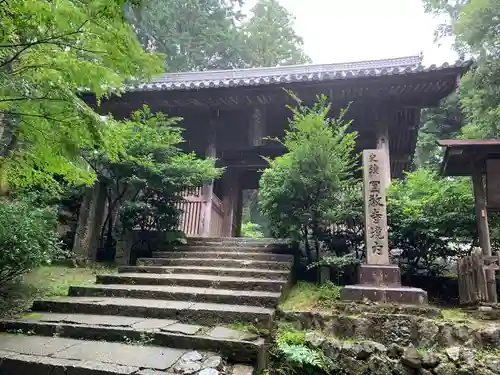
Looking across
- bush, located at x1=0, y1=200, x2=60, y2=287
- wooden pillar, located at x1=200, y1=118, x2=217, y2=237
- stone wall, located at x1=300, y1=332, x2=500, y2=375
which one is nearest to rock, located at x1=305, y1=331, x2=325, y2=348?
stone wall, located at x1=300, y1=332, x2=500, y2=375

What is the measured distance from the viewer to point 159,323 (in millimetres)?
4355

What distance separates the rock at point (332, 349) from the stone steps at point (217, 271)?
4.75 ft

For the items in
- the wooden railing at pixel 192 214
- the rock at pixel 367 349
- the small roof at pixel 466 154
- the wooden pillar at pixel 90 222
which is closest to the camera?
the rock at pixel 367 349

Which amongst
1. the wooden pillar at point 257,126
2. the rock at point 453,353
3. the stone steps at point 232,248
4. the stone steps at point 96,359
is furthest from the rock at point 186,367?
the wooden pillar at point 257,126

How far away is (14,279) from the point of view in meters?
5.57

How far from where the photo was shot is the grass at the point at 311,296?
496cm

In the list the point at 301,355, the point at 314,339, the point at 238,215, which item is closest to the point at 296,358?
the point at 301,355

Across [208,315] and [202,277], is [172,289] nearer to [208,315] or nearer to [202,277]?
[202,277]

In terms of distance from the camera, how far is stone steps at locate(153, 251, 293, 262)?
657 centimetres

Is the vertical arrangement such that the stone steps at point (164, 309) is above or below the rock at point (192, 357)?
above

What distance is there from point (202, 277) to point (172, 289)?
1.87ft

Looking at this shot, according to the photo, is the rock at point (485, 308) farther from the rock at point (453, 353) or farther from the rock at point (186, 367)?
the rock at point (186, 367)

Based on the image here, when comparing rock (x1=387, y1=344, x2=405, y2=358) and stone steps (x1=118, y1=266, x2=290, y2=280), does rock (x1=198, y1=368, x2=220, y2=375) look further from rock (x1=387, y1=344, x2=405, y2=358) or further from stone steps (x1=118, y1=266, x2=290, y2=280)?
stone steps (x1=118, y1=266, x2=290, y2=280)

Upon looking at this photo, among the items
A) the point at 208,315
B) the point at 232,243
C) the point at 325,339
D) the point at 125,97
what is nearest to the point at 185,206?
the point at 232,243
